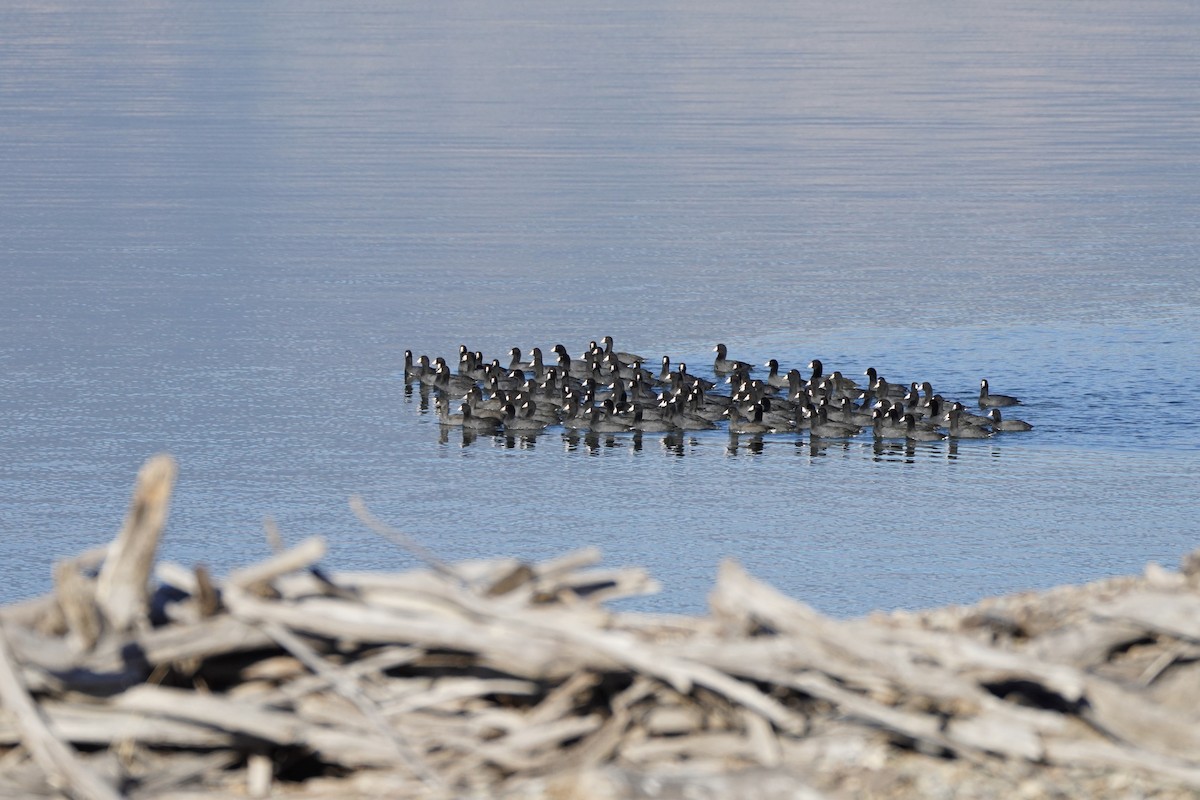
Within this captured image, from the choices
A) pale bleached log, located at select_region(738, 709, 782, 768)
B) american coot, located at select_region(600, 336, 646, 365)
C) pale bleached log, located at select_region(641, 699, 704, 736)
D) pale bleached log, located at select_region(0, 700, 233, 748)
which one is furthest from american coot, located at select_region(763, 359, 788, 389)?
pale bleached log, located at select_region(0, 700, 233, 748)

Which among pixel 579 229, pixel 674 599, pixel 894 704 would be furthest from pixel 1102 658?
pixel 579 229

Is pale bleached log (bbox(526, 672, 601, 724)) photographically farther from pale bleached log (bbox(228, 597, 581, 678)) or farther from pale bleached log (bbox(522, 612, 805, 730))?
pale bleached log (bbox(522, 612, 805, 730))

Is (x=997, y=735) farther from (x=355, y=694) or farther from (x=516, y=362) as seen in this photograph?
(x=516, y=362)

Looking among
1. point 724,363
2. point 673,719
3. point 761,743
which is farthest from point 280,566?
point 724,363

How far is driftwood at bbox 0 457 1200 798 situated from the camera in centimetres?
739

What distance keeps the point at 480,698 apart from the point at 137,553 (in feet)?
4.66

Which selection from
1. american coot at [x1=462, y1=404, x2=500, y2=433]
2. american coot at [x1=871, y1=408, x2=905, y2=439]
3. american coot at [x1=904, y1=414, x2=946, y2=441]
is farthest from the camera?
american coot at [x1=462, y1=404, x2=500, y2=433]

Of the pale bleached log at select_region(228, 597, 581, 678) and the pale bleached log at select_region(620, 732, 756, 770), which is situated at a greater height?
the pale bleached log at select_region(228, 597, 581, 678)

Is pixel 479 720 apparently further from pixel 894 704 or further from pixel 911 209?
pixel 911 209

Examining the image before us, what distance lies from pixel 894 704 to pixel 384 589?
6.57 ft

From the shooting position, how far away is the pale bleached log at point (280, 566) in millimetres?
7359

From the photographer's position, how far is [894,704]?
7652 millimetres

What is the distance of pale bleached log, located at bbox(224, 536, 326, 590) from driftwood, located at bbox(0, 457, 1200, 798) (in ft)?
0.04

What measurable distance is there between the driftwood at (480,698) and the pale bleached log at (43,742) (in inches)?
0.5
